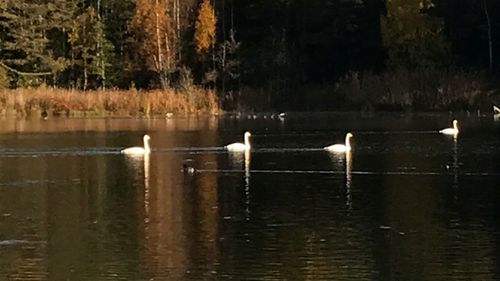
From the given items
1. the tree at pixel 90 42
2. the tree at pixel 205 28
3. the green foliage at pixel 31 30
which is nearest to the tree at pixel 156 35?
the tree at pixel 205 28

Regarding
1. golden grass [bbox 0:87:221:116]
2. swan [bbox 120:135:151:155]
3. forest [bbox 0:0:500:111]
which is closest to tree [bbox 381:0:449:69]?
forest [bbox 0:0:500:111]

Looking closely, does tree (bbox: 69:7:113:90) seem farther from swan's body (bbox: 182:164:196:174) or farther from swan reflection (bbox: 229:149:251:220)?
swan's body (bbox: 182:164:196:174)

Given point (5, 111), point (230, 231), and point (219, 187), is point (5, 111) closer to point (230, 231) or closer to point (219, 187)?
point (219, 187)

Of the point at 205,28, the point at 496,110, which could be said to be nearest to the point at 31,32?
the point at 205,28

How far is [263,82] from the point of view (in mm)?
67938

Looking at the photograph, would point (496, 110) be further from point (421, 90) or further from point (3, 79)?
point (3, 79)

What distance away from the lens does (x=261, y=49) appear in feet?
228

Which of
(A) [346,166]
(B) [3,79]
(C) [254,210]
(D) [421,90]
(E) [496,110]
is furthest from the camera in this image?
(B) [3,79]

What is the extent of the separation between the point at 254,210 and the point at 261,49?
47755 millimetres

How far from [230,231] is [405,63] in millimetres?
47023

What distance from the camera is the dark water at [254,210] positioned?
55.2 feet

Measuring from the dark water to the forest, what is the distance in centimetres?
2324

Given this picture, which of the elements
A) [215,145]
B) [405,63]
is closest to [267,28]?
[405,63]

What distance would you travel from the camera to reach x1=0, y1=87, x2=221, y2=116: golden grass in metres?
60.4
